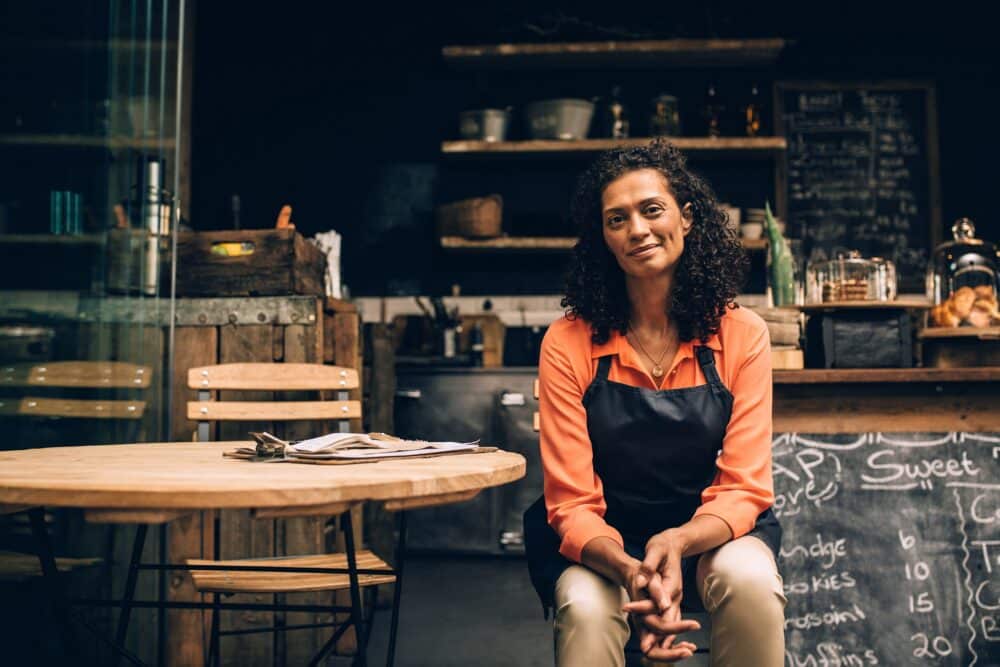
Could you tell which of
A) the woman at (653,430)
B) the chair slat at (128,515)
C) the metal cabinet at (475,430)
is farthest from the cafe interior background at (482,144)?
the chair slat at (128,515)

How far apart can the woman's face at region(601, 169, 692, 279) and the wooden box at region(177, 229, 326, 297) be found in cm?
128

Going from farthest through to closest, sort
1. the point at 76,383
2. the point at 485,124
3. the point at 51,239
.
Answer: the point at 485,124 → the point at 76,383 → the point at 51,239

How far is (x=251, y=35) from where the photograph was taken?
5.40 metres

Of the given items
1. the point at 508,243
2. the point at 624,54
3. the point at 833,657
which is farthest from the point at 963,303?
the point at 624,54

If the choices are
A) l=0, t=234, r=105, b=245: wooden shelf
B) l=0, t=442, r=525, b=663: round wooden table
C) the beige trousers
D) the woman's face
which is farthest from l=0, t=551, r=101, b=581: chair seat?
the woman's face

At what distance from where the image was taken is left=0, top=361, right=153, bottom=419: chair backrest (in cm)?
198

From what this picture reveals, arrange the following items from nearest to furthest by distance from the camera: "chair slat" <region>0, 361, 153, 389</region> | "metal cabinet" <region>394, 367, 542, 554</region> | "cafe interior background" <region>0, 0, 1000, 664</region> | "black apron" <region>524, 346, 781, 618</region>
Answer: "black apron" <region>524, 346, 781, 618</region>
"chair slat" <region>0, 361, 153, 389</region>
"metal cabinet" <region>394, 367, 542, 554</region>
"cafe interior background" <region>0, 0, 1000, 664</region>

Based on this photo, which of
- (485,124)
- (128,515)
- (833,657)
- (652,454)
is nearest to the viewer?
(128,515)

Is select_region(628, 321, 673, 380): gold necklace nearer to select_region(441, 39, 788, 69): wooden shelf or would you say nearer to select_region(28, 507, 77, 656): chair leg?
select_region(28, 507, 77, 656): chair leg

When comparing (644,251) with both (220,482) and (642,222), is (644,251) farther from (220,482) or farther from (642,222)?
(220,482)

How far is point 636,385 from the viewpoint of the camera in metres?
1.72

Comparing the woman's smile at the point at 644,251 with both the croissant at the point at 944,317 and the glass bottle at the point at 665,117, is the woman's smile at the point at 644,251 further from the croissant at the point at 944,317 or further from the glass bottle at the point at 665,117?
the glass bottle at the point at 665,117

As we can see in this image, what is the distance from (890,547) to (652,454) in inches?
45.3

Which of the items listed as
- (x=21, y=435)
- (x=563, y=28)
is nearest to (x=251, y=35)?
(x=563, y=28)
